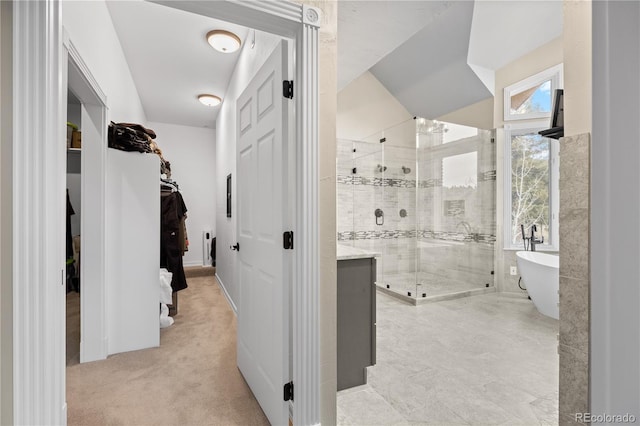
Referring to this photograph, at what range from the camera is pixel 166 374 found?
7.14ft

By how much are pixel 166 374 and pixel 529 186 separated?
15.0 feet

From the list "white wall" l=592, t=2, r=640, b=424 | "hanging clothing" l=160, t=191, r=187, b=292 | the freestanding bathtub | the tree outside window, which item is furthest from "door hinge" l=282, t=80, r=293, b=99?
the tree outside window

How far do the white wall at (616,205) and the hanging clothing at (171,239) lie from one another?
11.1 feet

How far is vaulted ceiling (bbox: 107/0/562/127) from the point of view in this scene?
8.75 ft

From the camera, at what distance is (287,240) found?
145 cm

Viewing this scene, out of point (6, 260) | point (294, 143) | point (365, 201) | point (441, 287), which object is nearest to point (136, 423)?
point (6, 260)

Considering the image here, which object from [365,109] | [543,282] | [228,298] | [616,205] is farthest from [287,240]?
[365,109]

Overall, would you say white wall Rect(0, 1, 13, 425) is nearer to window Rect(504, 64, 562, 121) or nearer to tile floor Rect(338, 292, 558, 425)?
tile floor Rect(338, 292, 558, 425)

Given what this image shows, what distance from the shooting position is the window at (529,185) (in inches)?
155

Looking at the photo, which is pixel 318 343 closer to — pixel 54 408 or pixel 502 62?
pixel 54 408

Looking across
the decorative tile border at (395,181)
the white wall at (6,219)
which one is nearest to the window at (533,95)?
the decorative tile border at (395,181)

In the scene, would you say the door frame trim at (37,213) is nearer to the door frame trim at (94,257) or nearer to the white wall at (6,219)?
the white wall at (6,219)

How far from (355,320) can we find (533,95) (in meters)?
3.95

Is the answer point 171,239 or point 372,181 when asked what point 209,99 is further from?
point 372,181
